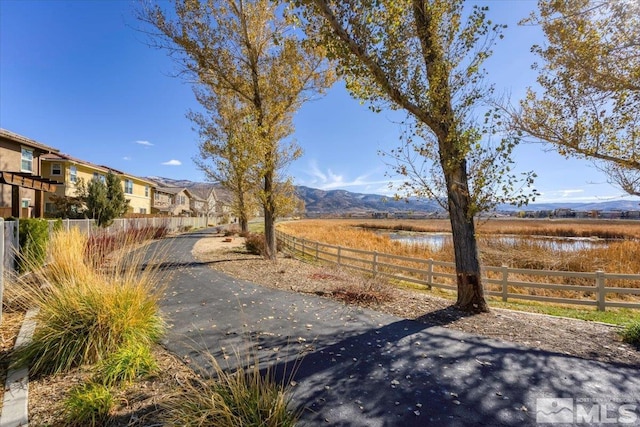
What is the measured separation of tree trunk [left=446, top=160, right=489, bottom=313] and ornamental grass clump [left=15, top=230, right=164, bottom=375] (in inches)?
216

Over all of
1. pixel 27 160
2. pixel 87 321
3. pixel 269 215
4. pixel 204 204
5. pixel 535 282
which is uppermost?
pixel 27 160

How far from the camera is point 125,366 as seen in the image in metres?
3.39

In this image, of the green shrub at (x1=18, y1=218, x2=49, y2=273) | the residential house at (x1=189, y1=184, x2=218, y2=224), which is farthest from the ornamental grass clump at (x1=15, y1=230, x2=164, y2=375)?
the residential house at (x1=189, y1=184, x2=218, y2=224)

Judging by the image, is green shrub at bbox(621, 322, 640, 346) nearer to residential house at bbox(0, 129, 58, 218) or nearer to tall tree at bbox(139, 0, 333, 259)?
tall tree at bbox(139, 0, 333, 259)

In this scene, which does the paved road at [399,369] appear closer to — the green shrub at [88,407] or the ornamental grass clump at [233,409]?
the ornamental grass clump at [233,409]

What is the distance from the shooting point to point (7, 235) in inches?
274

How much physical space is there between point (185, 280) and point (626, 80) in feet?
36.0

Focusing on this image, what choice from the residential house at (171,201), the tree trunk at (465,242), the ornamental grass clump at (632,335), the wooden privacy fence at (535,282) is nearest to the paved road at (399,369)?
the ornamental grass clump at (632,335)

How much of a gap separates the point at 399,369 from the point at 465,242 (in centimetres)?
331

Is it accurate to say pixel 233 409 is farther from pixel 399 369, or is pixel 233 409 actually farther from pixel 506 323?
pixel 506 323

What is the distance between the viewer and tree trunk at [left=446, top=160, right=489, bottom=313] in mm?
6023

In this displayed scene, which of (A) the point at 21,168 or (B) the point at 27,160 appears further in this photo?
(B) the point at 27,160

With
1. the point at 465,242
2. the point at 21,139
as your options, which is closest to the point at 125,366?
the point at 465,242

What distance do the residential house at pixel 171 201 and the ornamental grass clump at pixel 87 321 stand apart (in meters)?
44.9
